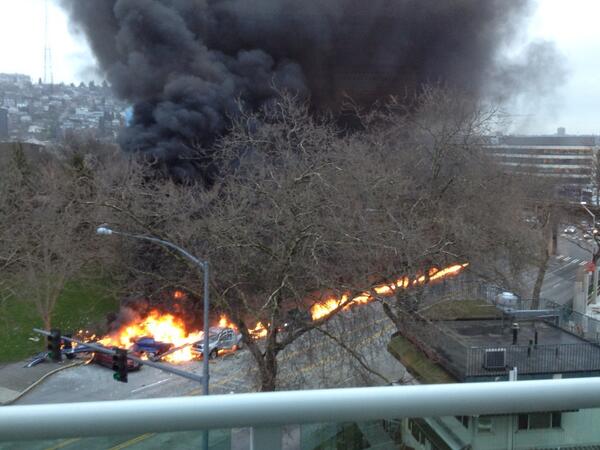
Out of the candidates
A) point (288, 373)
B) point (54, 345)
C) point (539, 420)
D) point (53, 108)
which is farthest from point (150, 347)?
point (53, 108)

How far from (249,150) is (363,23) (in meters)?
10.9

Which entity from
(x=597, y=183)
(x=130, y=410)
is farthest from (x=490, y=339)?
(x=597, y=183)

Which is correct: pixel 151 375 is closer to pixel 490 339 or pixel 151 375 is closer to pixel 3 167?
pixel 490 339

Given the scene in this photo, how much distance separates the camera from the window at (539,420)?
1275mm

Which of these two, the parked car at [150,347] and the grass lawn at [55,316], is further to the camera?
the grass lawn at [55,316]

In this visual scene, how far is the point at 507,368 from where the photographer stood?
7664mm

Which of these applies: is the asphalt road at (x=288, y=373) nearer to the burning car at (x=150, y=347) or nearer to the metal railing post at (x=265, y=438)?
the burning car at (x=150, y=347)

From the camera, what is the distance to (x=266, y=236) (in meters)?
11.6

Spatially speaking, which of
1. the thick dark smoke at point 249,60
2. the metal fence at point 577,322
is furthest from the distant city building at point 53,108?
the metal fence at point 577,322

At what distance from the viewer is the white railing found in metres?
1.04

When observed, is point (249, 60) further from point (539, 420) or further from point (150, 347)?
point (539, 420)

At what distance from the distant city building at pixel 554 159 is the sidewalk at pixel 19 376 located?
13.4 metres

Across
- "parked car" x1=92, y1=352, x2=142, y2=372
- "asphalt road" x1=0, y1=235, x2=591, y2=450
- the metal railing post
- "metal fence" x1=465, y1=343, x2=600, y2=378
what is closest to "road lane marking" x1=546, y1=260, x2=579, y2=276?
"asphalt road" x1=0, y1=235, x2=591, y2=450

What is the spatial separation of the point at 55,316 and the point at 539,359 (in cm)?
1404
